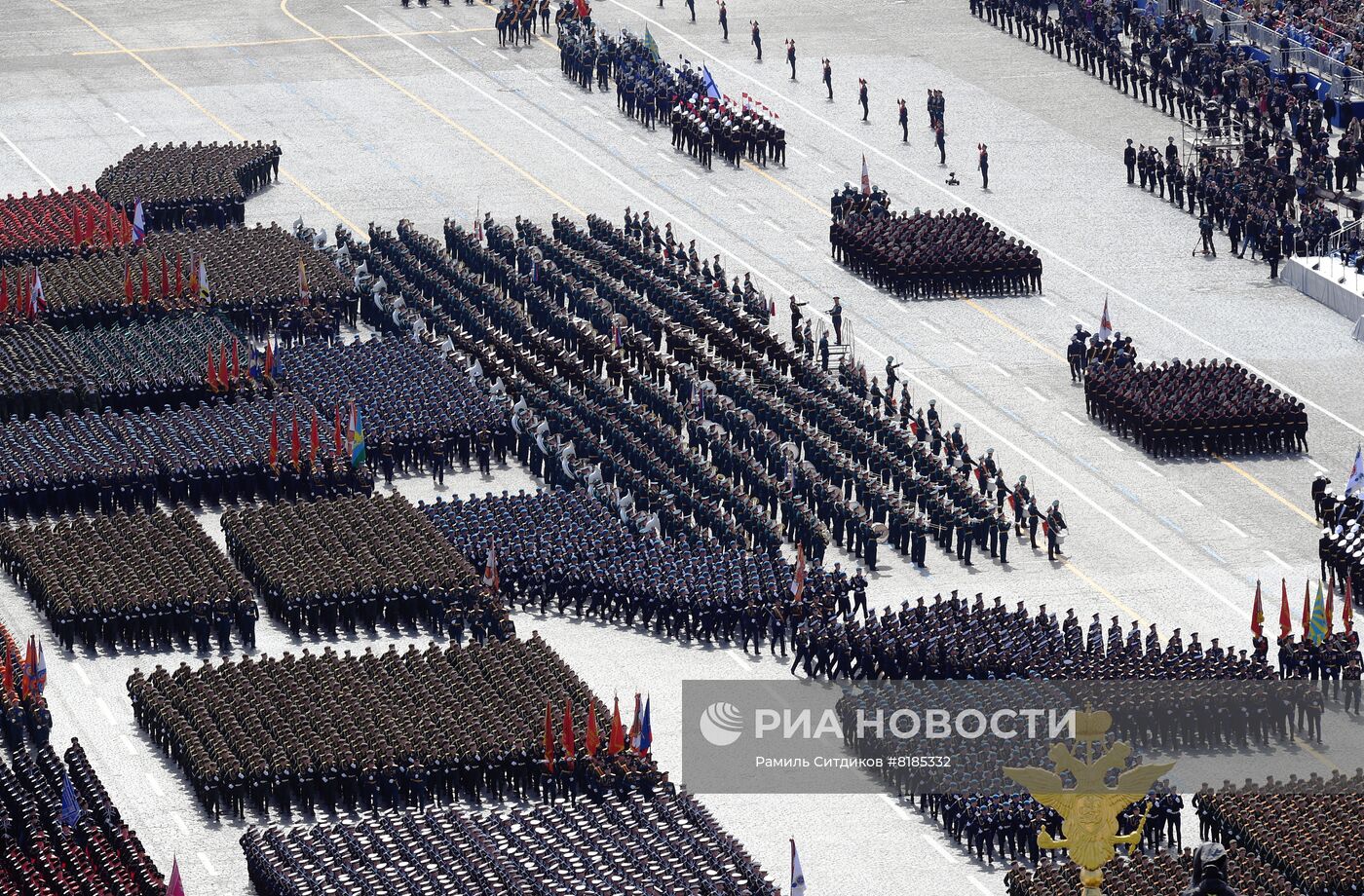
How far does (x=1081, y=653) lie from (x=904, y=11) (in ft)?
212

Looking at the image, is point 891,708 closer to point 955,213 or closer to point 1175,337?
point 1175,337

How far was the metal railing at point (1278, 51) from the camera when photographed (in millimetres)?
98625

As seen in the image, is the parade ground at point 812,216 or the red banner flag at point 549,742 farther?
the parade ground at point 812,216

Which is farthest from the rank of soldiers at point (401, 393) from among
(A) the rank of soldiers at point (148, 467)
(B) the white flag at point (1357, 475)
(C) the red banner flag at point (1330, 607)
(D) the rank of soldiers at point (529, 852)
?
(D) the rank of soldiers at point (529, 852)

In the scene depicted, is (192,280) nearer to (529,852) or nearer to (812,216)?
(812,216)

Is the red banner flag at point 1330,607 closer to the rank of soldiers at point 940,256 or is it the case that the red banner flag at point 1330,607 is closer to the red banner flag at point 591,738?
the red banner flag at point 591,738

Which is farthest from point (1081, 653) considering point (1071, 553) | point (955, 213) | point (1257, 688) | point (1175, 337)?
point (955, 213)

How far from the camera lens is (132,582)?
2489 inches

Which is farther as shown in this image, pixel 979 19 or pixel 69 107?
pixel 979 19

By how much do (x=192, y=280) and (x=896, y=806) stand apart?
115ft

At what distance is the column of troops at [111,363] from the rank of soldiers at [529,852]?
25.4 meters

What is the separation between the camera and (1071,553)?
67312mm

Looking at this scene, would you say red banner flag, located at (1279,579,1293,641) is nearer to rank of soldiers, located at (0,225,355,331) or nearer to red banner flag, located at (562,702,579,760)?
red banner flag, located at (562,702,579,760)

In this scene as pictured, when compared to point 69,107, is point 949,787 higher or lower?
higher
